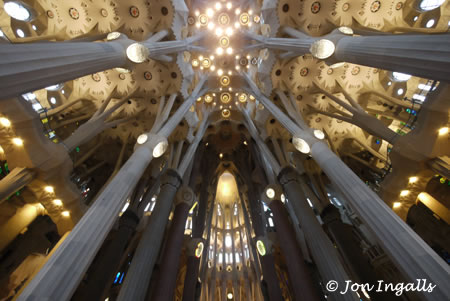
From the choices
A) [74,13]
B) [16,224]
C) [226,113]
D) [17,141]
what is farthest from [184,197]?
[74,13]

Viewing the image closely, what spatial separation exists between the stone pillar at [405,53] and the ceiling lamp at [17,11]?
45.7 feet

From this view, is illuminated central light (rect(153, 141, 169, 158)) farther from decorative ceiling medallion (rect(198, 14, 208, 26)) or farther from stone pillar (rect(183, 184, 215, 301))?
decorative ceiling medallion (rect(198, 14, 208, 26))

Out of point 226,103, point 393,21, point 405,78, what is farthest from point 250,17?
point 405,78

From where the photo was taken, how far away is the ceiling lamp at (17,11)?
9406 mm

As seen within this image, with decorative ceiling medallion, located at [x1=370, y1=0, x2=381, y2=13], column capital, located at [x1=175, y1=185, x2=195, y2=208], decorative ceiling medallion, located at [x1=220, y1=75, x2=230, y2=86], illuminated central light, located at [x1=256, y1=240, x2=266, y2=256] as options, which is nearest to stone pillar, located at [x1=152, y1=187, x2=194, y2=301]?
column capital, located at [x1=175, y1=185, x2=195, y2=208]

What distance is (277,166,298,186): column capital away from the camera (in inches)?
446

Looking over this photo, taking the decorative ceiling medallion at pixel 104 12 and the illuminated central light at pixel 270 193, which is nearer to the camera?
the decorative ceiling medallion at pixel 104 12

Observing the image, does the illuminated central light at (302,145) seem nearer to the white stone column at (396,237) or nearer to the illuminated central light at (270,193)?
A: the white stone column at (396,237)

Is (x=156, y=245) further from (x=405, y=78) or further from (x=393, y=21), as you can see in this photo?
(x=405, y=78)

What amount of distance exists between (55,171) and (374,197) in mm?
10349

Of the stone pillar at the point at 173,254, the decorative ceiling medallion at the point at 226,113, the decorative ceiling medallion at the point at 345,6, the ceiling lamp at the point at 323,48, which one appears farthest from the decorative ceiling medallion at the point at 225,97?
the ceiling lamp at the point at 323,48

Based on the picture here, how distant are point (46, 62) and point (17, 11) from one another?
10.0 m

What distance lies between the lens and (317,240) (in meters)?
8.03

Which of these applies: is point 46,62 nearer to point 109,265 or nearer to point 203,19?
point 109,265
